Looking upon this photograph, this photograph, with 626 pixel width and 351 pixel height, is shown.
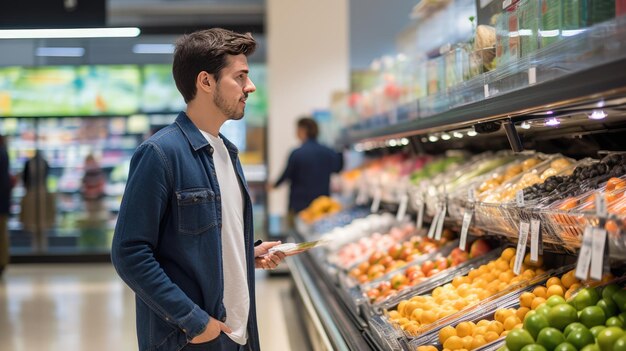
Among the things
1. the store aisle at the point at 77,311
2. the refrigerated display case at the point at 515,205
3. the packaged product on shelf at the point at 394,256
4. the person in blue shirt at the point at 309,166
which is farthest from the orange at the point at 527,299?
the person in blue shirt at the point at 309,166

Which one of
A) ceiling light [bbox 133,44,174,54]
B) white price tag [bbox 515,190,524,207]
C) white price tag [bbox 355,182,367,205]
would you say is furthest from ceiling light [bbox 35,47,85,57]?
white price tag [bbox 515,190,524,207]

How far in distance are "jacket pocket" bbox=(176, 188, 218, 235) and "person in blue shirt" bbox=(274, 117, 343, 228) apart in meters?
6.99

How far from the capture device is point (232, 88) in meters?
2.75

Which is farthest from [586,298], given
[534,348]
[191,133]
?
[191,133]

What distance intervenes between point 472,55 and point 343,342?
1358 millimetres

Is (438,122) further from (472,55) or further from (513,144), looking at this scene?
(513,144)

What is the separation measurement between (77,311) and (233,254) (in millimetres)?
6290

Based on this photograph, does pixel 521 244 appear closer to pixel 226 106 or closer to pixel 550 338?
pixel 550 338

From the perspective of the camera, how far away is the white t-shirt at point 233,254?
2.76 metres

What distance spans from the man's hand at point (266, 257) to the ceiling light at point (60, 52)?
11.8m

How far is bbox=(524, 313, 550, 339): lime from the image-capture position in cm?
247

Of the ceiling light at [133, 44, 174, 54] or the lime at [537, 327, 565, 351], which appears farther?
the ceiling light at [133, 44, 174, 54]

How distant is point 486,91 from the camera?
3.15 m

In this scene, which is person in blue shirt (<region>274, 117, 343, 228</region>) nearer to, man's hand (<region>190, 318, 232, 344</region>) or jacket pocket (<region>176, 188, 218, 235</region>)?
jacket pocket (<region>176, 188, 218, 235</region>)
